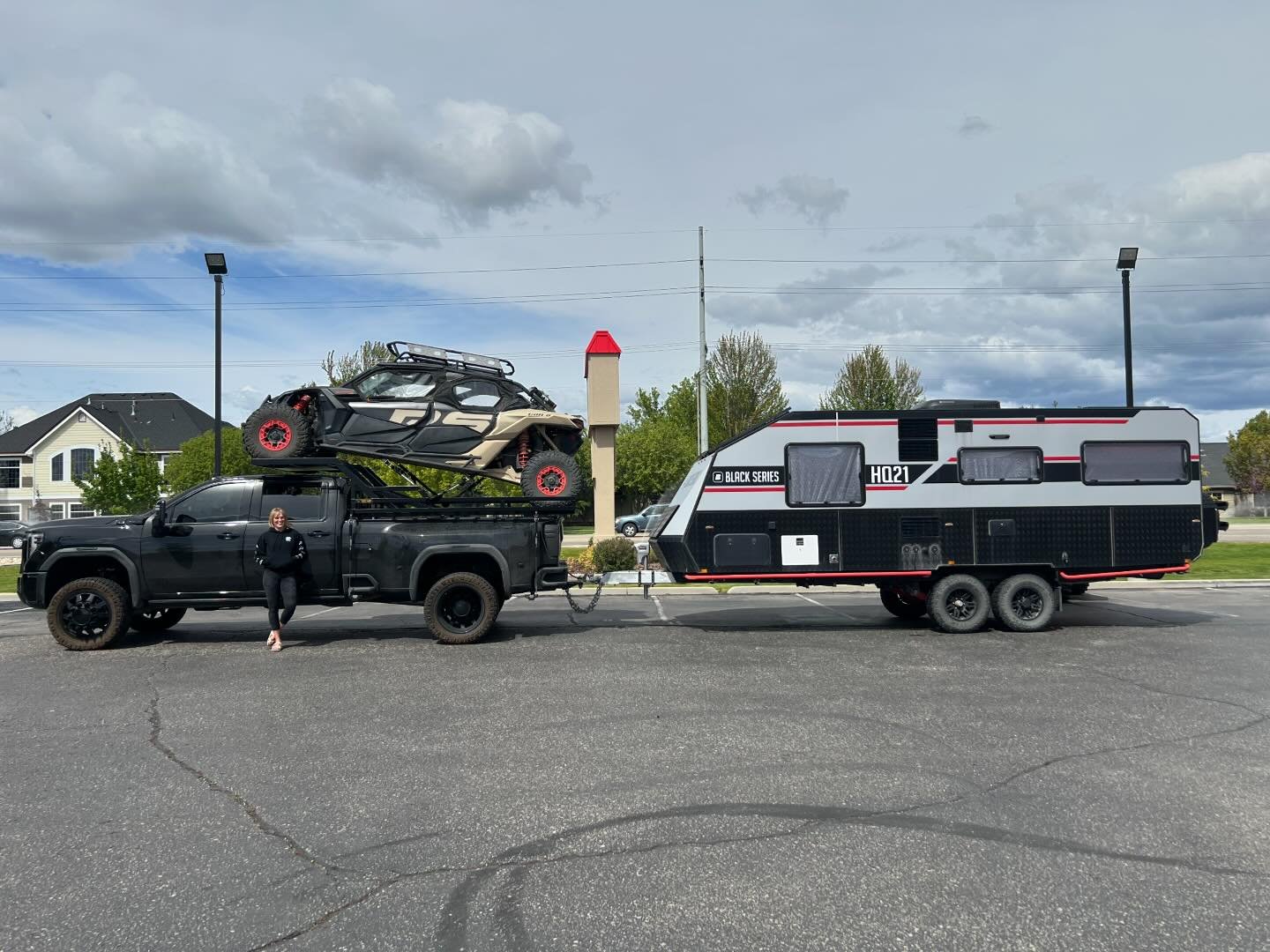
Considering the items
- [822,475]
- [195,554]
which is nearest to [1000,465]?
[822,475]

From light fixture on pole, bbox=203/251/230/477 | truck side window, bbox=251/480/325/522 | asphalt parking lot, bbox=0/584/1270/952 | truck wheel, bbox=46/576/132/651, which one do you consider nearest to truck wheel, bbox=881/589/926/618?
asphalt parking lot, bbox=0/584/1270/952

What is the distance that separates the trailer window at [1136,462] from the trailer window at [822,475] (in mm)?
2926

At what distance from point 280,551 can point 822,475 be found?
6.55 meters

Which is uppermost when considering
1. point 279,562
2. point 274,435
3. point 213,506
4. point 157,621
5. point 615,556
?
point 274,435

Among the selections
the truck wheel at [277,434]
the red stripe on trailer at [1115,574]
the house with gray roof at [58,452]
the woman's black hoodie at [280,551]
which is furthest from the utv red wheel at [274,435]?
the house with gray roof at [58,452]

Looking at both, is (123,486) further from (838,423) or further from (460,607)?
(838,423)

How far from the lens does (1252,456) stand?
66.3m

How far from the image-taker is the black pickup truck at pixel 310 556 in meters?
9.99

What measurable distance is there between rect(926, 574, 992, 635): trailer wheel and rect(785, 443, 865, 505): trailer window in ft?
5.32

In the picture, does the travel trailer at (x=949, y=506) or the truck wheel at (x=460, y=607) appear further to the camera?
the travel trailer at (x=949, y=506)

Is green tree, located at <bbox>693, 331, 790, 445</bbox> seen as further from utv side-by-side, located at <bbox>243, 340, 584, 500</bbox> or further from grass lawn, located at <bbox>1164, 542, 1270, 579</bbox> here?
utv side-by-side, located at <bbox>243, 340, 584, 500</bbox>

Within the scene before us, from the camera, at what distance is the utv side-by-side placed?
10797 mm

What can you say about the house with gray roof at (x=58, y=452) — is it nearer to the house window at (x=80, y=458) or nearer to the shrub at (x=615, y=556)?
the house window at (x=80, y=458)

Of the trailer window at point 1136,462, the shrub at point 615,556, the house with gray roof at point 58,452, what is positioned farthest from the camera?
the house with gray roof at point 58,452
